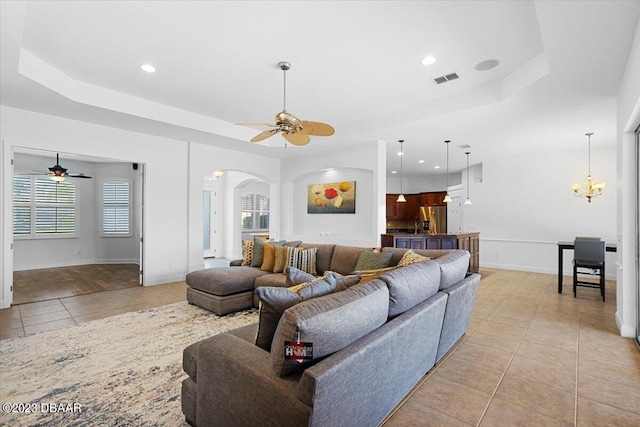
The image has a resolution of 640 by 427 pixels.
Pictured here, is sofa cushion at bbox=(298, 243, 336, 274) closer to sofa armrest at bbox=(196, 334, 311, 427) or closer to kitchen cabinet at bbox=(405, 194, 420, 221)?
sofa armrest at bbox=(196, 334, 311, 427)

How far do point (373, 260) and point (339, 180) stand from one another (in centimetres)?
387

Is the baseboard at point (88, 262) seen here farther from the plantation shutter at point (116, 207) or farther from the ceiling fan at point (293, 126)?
the ceiling fan at point (293, 126)

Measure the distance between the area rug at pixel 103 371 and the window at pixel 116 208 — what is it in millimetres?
5676

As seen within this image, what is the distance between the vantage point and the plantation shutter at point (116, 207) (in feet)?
28.2

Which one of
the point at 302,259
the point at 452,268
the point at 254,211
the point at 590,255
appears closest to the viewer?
the point at 452,268

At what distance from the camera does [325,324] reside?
1386 mm

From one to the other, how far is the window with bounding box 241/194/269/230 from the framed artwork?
3.13 meters

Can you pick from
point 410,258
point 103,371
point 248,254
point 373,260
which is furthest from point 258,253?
point 103,371

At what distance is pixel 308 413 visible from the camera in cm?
123

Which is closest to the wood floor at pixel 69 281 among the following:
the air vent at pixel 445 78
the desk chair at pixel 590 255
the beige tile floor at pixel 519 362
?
the beige tile floor at pixel 519 362

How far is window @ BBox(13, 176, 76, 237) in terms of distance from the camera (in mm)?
7527

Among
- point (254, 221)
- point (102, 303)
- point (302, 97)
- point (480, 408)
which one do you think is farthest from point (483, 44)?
point (254, 221)

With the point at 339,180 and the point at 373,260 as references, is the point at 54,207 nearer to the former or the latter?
the point at 339,180

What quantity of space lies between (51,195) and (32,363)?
698 cm
